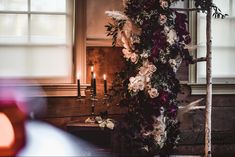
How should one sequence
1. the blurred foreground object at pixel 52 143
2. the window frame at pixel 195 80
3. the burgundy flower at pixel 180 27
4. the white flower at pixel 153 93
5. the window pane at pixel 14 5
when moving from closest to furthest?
the white flower at pixel 153 93 → the burgundy flower at pixel 180 27 → the blurred foreground object at pixel 52 143 → the window pane at pixel 14 5 → the window frame at pixel 195 80

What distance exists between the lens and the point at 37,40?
4180 mm

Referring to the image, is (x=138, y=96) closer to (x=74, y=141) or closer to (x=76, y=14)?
(x=74, y=141)

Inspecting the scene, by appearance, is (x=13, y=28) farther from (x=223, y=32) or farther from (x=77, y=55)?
(x=223, y=32)

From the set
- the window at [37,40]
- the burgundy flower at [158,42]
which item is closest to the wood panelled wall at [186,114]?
the window at [37,40]

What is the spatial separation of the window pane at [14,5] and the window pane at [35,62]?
42 centimetres

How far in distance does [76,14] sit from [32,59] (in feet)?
2.25

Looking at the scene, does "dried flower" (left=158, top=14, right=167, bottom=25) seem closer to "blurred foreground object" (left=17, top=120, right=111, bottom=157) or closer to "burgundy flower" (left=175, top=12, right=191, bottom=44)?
"burgundy flower" (left=175, top=12, right=191, bottom=44)

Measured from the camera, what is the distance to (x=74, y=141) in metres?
4.07

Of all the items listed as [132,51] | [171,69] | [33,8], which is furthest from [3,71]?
[171,69]

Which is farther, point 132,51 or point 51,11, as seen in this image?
point 51,11

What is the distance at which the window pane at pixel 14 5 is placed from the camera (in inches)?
162

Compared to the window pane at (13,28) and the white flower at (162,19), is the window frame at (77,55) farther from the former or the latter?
the white flower at (162,19)

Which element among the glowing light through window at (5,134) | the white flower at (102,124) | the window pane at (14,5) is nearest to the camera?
the glowing light through window at (5,134)

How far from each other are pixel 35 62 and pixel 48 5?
2.10 feet
